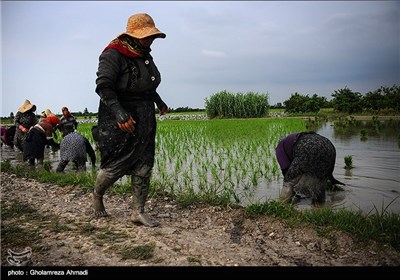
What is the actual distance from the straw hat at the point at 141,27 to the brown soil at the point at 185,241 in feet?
5.43

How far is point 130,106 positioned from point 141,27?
667mm

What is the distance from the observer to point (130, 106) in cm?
294

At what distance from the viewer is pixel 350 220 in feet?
9.62

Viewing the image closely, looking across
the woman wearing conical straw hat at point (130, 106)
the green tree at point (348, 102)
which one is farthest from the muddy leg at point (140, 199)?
the green tree at point (348, 102)

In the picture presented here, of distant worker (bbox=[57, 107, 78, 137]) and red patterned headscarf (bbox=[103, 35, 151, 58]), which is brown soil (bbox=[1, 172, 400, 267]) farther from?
distant worker (bbox=[57, 107, 78, 137])

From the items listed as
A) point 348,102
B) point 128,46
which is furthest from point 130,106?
point 348,102

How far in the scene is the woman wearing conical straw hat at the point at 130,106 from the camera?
2.76 meters

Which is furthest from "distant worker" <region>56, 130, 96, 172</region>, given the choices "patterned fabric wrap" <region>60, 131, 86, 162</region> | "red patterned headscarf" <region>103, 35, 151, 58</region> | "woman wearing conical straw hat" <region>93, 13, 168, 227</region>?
"red patterned headscarf" <region>103, 35, 151, 58</region>

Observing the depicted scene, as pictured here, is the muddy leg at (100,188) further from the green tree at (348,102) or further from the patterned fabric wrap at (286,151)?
the green tree at (348,102)

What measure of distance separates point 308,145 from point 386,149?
217 inches

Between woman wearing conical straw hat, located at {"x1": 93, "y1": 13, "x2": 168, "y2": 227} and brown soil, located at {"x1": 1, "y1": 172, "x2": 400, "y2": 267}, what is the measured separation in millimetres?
331

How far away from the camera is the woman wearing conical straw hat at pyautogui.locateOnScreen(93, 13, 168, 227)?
2.76m

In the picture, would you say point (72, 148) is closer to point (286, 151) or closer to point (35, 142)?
point (35, 142)
